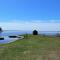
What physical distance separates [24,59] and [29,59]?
1.69ft

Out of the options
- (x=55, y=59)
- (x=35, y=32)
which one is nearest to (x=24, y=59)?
(x=55, y=59)

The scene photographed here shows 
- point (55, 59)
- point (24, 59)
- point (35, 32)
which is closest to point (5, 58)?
point (24, 59)

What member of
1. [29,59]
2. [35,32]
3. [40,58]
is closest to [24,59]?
[29,59]

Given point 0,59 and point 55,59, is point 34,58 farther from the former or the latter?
point 0,59

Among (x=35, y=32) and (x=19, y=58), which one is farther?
(x=35, y=32)

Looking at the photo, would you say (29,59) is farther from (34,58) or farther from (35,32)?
(35,32)

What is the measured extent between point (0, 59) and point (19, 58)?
2.01m

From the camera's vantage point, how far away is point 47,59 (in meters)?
18.0

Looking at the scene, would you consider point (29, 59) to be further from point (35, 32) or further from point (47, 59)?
point (35, 32)

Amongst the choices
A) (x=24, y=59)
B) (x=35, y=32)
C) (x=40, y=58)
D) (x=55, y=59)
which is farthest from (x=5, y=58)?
(x=35, y=32)

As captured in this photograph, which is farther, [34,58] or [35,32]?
[35,32]

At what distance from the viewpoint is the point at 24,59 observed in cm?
1809

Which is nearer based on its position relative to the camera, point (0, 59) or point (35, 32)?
point (0, 59)

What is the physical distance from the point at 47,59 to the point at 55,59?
827 millimetres
